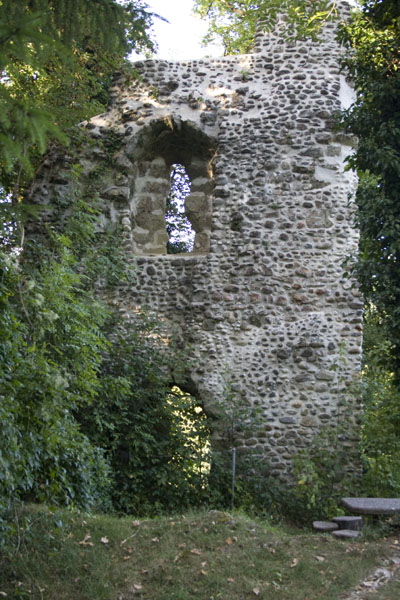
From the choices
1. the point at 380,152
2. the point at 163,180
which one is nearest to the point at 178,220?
the point at 163,180

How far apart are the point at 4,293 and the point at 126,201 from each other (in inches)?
209

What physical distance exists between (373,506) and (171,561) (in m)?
2.87

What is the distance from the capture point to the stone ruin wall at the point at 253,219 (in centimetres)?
991

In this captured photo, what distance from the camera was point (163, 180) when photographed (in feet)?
37.9

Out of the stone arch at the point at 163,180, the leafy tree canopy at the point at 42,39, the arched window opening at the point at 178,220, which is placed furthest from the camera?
the arched window opening at the point at 178,220

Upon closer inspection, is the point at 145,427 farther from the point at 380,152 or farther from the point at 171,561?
the point at 380,152

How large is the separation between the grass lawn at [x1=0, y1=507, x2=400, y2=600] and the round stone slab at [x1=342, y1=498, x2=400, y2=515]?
0.75 metres

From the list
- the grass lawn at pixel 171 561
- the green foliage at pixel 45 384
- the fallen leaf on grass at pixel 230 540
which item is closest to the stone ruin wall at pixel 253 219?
the green foliage at pixel 45 384

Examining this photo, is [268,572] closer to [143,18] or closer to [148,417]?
[148,417]

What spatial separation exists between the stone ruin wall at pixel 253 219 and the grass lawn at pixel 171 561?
9.63 feet

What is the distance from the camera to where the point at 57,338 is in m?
7.55

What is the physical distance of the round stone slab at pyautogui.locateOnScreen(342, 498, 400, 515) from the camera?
7.79 metres

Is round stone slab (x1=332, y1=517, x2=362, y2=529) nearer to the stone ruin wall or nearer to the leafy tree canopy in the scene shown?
the stone ruin wall

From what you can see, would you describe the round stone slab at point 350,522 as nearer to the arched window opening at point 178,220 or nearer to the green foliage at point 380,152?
the green foliage at point 380,152
